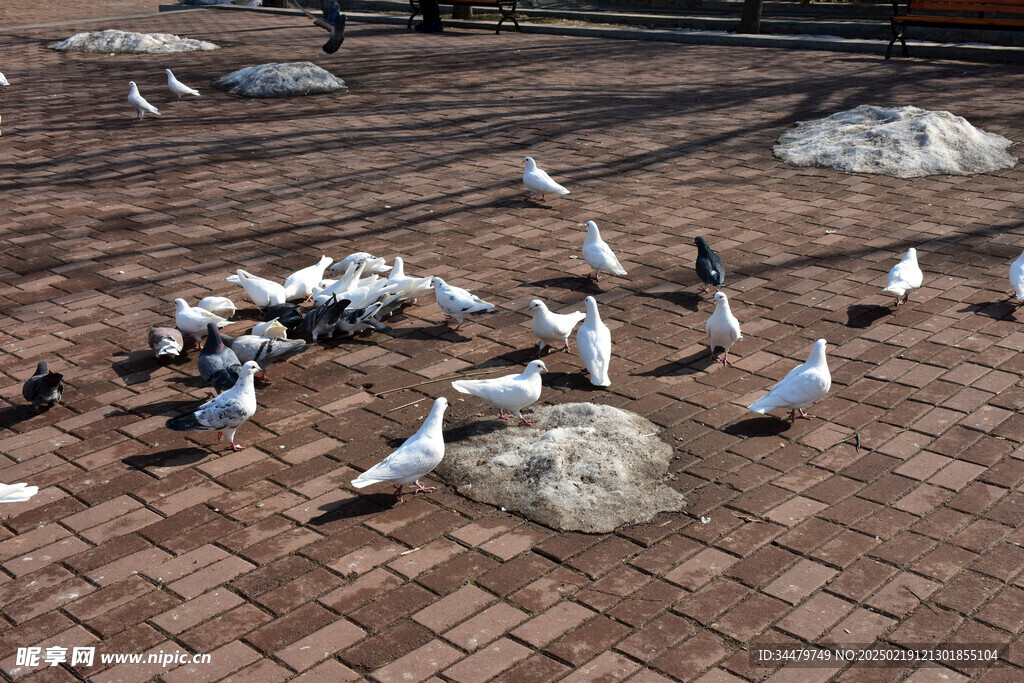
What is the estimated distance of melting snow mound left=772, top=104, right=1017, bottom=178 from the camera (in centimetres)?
945

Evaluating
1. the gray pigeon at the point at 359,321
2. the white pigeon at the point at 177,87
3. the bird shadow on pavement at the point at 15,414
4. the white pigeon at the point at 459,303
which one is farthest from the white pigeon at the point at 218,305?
the white pigeon at the point at 177,87

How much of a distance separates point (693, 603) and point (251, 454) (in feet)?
7.90

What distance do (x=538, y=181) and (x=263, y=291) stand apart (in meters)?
3.17

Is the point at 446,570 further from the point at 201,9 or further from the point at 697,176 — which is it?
the point at 201,9

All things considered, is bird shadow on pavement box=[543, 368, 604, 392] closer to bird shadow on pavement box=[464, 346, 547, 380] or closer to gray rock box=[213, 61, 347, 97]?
bird shadow on pavement box=[464, 346, 547, 380]

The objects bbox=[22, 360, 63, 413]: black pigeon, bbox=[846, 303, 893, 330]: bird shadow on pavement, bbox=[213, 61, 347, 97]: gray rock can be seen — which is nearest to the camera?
bbox=[22, 360, 63, 413]: black pigeon

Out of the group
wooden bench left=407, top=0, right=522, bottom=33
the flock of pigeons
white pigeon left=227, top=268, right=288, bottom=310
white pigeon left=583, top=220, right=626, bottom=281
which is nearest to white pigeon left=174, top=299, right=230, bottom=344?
the flock of pigeons

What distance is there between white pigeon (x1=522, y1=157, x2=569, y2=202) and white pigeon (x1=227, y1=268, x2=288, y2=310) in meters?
3.00

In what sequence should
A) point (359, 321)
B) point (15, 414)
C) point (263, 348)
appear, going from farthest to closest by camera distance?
1. point (359, 321)
2. point (263, 348)
3. point (15, 414)

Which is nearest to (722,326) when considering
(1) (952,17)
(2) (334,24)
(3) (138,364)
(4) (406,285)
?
(4) (406,285)

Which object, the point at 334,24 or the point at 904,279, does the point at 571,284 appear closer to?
the point at 904,279

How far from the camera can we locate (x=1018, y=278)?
6.29 m

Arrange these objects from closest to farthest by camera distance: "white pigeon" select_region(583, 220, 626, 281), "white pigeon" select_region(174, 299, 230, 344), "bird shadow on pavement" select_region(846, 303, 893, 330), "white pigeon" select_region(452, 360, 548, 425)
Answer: "white pigeon" select_region(452, 360, 548, 425), "white pigeon" select_region(174, 299, 230, 344), "bird shadow on pavement" select_region(846, 303, 893, 330), "white pigeon" select_region(583, 220, 626, 281)

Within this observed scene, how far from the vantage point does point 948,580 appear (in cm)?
383
